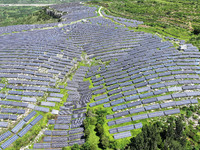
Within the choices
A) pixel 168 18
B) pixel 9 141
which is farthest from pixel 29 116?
pixel 168 18

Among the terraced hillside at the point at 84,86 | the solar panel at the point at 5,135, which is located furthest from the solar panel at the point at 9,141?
the solar panel at the point at 5,135

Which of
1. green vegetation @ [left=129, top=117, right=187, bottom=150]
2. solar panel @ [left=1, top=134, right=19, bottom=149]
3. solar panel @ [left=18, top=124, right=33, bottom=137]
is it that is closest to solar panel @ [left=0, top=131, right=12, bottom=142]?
solar panel @ [left=1, top=134, right=19, bottom=149]

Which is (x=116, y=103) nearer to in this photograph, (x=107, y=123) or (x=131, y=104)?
(x=131, y=104)

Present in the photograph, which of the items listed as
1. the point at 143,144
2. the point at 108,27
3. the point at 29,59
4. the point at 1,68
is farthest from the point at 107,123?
the point at 108,27

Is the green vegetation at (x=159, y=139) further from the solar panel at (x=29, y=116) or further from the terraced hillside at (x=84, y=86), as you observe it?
the solar panel at (x=29, y=116)

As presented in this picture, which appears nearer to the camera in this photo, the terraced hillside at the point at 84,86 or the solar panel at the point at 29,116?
the terraced hillside at the point at 84,86

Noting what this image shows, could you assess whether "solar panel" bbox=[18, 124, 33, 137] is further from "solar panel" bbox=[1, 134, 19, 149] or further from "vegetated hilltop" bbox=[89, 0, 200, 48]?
"vegetated hilltop" bbox=[89, 0, 200, 48]

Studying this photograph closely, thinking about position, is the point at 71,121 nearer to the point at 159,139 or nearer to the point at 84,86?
the point at 84,86
